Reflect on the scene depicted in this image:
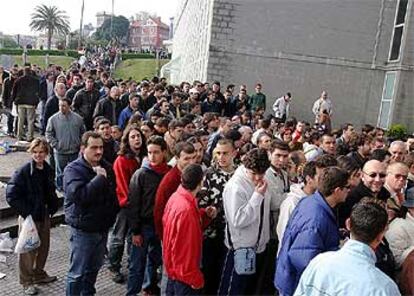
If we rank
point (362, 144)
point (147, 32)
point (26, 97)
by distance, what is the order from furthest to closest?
1. point (147, 32)
2. point (26, 97)
3. point (362, 144)

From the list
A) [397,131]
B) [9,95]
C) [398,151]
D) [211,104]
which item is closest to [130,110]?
[211,104]

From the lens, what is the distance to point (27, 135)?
39.3 feet

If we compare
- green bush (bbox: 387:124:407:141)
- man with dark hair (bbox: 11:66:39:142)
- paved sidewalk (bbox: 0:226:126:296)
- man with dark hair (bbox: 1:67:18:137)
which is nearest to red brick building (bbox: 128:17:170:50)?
green bush (bbox: 387:124:407:141)

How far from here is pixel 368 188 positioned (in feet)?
16.8

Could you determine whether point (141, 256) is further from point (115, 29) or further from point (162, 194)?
point (115, 29)

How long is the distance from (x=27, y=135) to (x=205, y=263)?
8096 millimetres

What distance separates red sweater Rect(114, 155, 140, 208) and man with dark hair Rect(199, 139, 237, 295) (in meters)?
1.02

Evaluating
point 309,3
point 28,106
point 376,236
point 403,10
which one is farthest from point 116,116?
point 403,10

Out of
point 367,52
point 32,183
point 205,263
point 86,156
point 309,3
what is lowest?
point 205,263

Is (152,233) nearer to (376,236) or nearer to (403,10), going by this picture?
(376,236)

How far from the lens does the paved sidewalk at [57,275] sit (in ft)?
18.6

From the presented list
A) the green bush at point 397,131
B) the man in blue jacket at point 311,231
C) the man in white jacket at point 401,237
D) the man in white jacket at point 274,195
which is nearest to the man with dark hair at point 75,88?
the man in white jacket at point 274,195

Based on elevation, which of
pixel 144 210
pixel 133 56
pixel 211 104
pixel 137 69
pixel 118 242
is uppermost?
pixel 133 56

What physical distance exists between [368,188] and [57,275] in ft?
12.6
